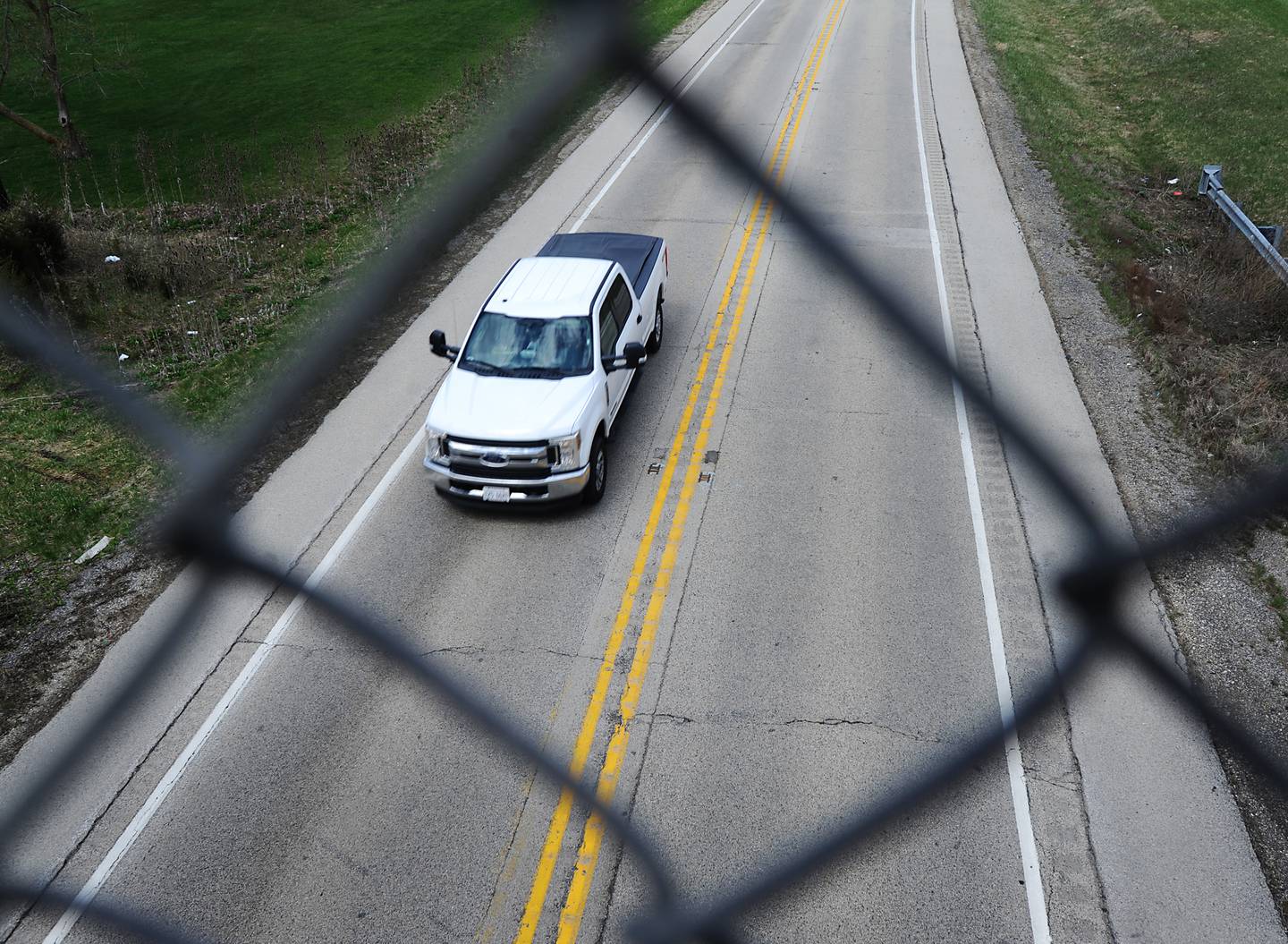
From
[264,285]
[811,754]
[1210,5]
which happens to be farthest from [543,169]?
[1210,5]

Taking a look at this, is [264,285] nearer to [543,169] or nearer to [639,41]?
[543,169]

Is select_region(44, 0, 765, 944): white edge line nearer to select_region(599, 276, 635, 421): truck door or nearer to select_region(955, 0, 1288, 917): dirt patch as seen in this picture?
select_region(599, 276, 635, 421): truck door

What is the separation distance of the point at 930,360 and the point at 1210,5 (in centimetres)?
3925

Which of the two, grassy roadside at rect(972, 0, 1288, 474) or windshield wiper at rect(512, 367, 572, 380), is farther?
grassy roadside at rect(972, 0, 1288, 474)

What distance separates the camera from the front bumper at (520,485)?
1102 centimetres

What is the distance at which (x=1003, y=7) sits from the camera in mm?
36031

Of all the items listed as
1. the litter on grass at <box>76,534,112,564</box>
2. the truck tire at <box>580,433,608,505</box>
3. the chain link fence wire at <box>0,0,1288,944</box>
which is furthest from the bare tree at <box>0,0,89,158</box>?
the chain link fence wire at <box>0,0,1288,944</box>

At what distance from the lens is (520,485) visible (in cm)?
1105

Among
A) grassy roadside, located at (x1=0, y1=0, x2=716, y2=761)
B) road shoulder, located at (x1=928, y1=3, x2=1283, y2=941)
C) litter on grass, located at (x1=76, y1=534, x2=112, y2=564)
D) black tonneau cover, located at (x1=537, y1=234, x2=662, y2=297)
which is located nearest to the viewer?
road shoulder, located at (x1=928, y1=3, x2=1283, y2=941)

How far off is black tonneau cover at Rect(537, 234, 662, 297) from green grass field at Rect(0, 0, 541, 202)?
742cm

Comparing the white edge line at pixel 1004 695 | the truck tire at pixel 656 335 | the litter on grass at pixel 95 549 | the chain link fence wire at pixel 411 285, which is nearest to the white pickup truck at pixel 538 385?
the truck tire at pixel 656 335

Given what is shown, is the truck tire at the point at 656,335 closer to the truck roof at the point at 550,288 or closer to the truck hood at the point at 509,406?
the truck roof at the point at 550,288

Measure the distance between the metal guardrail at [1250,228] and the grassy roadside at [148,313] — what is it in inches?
306

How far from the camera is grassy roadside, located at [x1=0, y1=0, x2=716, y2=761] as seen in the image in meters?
10.8
